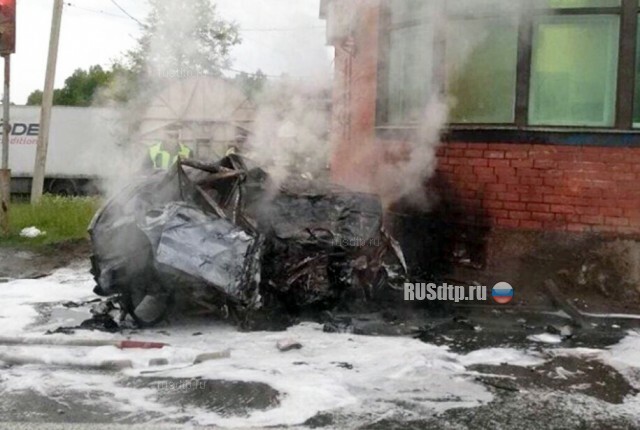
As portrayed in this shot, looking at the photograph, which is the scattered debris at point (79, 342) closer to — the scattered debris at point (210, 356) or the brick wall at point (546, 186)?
the scattered debris at point (210, 356)

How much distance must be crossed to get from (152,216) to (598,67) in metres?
4.13

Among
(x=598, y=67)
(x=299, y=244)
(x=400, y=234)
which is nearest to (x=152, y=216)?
(x=299, y=244)

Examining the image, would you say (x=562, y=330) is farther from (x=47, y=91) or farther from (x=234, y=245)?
(x=47, y=91)

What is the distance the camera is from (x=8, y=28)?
32.4 ft

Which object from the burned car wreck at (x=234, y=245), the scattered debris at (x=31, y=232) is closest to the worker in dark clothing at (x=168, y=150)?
the scattered debris at (x=31, y=232)

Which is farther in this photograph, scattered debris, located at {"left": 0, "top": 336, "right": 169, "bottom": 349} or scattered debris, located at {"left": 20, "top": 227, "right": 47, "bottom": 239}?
scattered debris, located at {"left": 20, "top": 227, "right": 47, "bottom": 239}

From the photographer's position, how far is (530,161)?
6.68 metres

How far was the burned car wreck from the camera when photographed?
5.50 meters

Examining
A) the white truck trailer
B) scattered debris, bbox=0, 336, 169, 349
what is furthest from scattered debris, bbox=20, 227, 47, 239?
the white truck trailer

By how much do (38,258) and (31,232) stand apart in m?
1.38

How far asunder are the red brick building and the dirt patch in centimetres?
439

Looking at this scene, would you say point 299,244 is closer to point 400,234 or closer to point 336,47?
point 400,234

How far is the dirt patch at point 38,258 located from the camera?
813 cm

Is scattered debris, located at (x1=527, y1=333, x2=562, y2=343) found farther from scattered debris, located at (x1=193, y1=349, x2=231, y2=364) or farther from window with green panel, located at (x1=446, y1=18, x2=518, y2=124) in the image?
scattered debris, located at (x1=193, y1=349, x2=231, y2=364)
